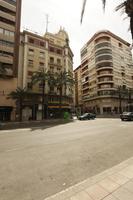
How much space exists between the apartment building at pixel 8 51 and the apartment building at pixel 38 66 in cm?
400

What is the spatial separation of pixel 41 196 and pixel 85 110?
70.3 m

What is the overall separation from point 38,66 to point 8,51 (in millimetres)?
9538

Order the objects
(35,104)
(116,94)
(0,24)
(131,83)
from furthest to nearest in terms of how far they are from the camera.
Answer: (131,83) → (116,94) → (35,104) → (0,24)

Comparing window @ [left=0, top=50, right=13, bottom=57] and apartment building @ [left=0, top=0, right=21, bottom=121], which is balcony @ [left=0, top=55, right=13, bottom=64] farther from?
window @ [left=0, top=50, right=13, bottom=57]

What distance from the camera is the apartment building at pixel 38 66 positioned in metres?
36.8

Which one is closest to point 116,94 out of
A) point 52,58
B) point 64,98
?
point 64,98

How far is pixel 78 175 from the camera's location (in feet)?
14.4

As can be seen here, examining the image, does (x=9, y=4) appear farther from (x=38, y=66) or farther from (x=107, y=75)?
(x=107, y=75)

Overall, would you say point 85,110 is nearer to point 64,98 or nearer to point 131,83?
point 131,83

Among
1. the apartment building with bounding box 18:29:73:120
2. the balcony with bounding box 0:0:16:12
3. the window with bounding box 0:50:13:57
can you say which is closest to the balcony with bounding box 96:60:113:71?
the apartment building with bounding box 18:29:73:120

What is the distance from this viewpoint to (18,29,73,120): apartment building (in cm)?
3684

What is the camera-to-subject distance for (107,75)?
2357 inches

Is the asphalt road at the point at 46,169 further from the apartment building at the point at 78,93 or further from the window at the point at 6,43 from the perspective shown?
the apartment building at the point at 78,93

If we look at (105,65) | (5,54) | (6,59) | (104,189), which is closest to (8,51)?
(5,54)
